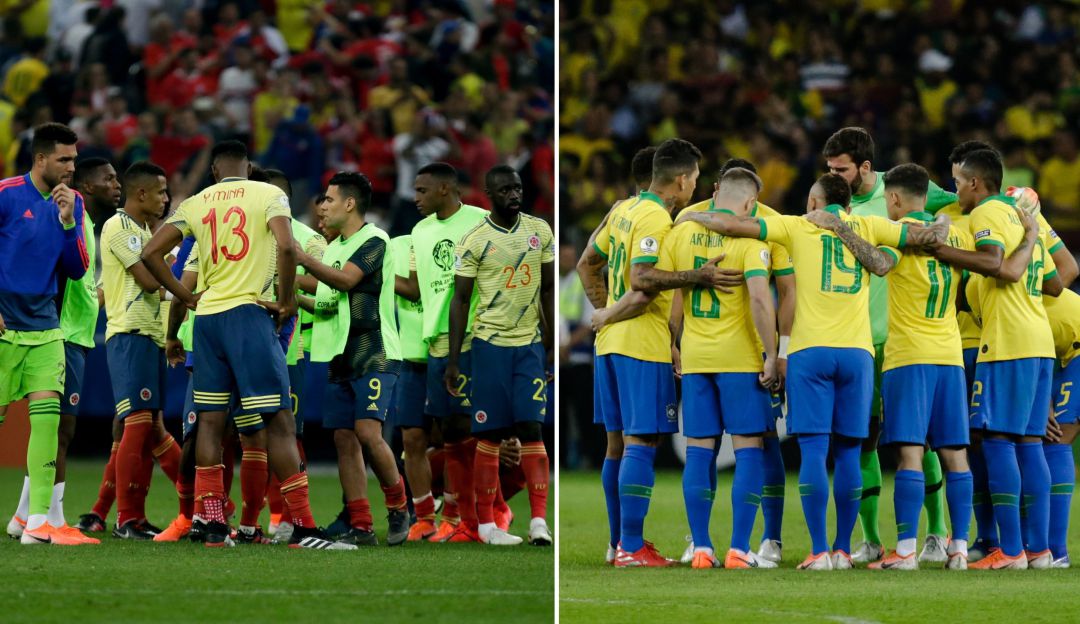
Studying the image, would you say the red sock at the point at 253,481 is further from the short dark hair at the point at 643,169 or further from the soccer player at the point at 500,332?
the short dark hair at the point at 643,169

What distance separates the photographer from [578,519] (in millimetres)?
11414

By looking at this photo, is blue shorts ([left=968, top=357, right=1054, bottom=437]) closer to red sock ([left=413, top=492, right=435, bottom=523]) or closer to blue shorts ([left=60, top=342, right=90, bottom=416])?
red sock ([left=413, top=492, right=435, bottom=523])

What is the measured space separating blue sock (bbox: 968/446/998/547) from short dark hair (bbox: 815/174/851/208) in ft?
5.66

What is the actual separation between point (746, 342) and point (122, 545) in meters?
3.57

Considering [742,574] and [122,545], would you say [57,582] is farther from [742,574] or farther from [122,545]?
[742,574]

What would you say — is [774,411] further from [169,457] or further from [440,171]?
[169,457]

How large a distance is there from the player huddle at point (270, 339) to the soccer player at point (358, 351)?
1cm

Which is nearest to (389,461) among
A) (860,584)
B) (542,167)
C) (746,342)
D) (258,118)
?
(746,342)

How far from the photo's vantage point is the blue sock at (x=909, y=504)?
8109 mm

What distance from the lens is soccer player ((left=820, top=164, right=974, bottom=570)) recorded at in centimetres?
812

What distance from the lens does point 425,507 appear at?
9.60m

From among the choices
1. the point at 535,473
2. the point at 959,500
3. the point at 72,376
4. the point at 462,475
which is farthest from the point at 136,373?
the point at 959,500

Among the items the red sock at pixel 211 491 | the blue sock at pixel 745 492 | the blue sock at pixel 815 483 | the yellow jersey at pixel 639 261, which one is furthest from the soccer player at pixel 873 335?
the red sock at pixel 211 491

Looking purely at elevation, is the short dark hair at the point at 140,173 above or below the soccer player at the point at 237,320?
above
